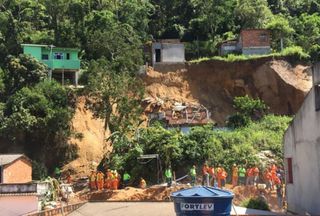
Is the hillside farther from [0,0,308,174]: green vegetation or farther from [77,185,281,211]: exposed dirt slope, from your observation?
[77,185,281,211]: exposed dirt slope

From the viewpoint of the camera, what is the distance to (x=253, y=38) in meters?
48.5

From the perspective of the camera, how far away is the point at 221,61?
49531mm

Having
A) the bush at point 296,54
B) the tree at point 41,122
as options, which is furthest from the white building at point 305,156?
the bush at point 296,54

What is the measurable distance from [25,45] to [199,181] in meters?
22.3

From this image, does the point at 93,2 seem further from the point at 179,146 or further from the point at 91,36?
the point at 179,146

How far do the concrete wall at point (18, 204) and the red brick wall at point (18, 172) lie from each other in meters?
10.0

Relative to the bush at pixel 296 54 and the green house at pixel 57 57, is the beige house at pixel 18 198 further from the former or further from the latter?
the bush at pixel 296 54

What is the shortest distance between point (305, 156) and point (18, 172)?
819 inches

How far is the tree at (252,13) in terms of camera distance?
5291cm

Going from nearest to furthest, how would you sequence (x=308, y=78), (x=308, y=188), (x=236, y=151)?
(x=308, y=188)
(x=236, y=151)
(x=308, y=78)

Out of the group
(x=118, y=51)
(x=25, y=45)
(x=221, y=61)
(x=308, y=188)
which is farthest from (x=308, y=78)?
(x=308, y=188)

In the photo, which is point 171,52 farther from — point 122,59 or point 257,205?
point 257,205

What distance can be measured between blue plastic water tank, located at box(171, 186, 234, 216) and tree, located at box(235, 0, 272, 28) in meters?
40.7

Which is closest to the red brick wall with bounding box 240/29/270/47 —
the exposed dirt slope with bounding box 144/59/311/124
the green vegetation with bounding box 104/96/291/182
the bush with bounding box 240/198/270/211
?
the exposed dirt slope with bounding box 144/59/311/124
